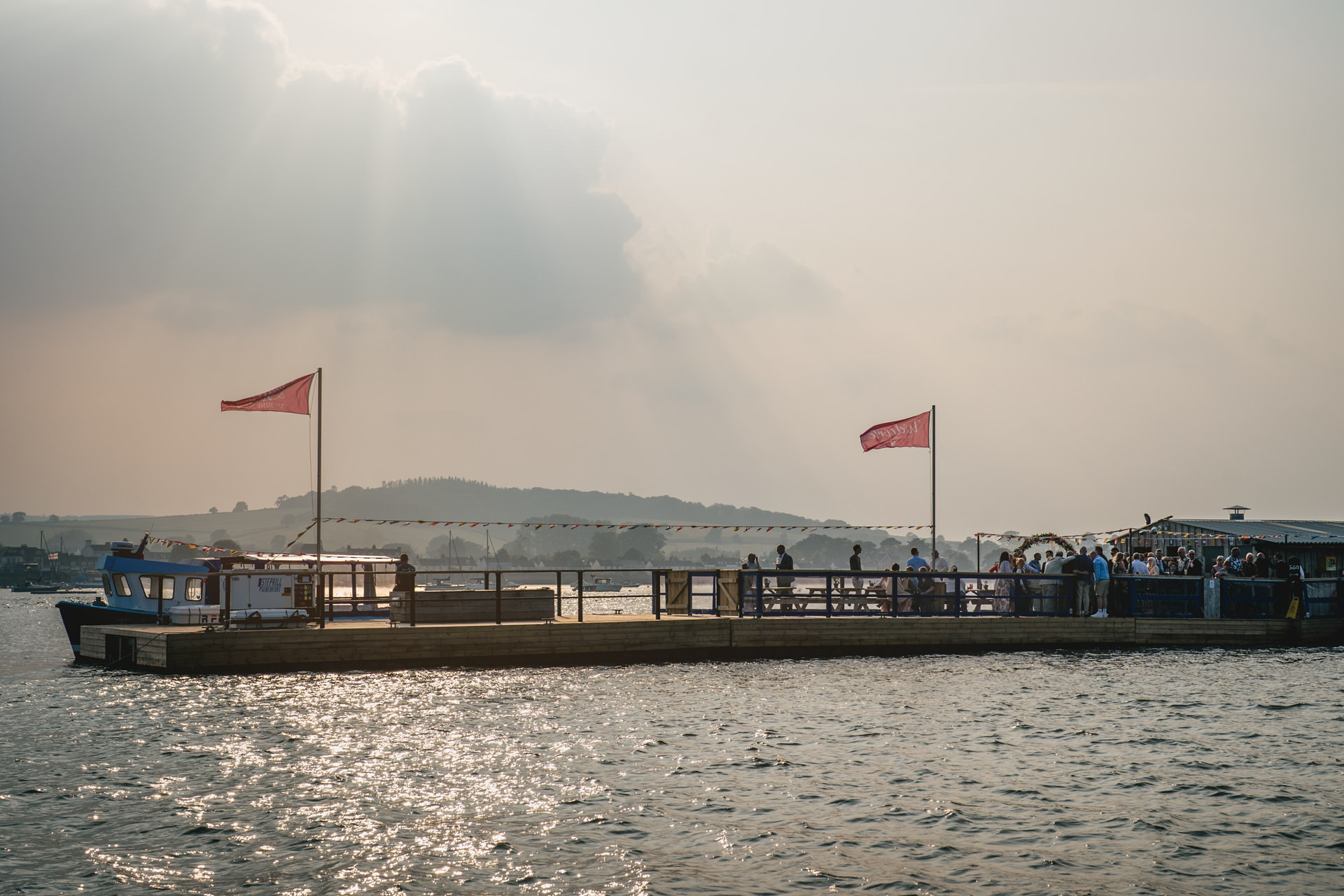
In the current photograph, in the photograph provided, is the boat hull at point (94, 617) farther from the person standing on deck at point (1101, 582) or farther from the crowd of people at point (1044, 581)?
the person standing on deck at point (1101, 582)

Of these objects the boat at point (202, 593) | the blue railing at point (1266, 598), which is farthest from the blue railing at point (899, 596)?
the boat at point (202, 593)

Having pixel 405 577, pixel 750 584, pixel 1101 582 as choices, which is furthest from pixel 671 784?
pixel 1101 582

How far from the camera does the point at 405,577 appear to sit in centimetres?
2841

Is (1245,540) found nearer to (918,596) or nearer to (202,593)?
(918,596)

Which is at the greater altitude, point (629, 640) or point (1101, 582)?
point (1101, 582)

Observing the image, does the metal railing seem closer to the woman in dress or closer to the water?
the woman in dress

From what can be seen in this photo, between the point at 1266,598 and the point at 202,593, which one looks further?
the point at 1266,598

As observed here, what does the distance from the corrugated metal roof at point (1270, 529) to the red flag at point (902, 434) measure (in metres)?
17.0

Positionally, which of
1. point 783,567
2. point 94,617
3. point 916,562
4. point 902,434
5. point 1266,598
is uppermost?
point 902,434

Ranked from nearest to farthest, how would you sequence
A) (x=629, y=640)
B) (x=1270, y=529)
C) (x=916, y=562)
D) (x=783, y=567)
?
1. (x=629, y=640)
2. (x=783, y=567)
3. (x=916, y=562)
4. (x=1270, y=529)

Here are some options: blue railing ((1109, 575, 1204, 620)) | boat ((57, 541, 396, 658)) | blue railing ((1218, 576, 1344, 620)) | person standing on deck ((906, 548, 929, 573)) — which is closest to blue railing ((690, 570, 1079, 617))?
person standing on deck ((906, 548, 929, 573))

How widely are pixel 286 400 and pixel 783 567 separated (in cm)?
1485

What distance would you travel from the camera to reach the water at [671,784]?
12.0 metres

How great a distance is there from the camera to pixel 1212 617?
34.2 m
